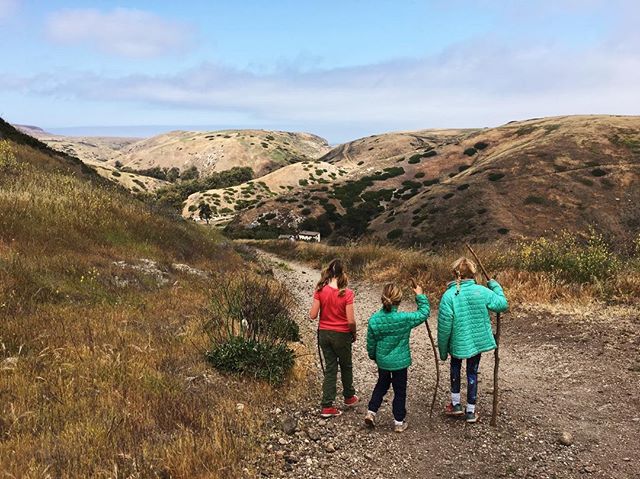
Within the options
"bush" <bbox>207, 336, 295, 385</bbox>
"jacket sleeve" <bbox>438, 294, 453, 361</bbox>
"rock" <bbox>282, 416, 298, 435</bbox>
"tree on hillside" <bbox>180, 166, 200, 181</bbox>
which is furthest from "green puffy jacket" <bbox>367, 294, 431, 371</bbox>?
"tree on hillside" <bbox>180, 166, 200, 181</bbox>

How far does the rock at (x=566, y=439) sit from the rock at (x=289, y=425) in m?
3.21

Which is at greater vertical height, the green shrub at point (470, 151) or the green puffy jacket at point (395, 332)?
the green shrub at point (470, 151)

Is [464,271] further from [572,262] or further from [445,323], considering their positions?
[572,262]

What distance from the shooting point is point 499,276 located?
13.1 m

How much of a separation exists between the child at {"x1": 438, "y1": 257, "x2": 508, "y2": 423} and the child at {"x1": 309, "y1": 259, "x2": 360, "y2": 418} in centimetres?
126

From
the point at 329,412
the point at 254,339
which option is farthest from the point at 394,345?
the point at 254,339

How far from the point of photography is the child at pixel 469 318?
18.7 ft

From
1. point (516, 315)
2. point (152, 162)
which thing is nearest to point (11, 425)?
point (516, 315)

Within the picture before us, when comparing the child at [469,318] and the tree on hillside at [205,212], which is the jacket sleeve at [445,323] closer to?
the child at [469,318]

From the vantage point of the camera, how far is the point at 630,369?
7.32 m

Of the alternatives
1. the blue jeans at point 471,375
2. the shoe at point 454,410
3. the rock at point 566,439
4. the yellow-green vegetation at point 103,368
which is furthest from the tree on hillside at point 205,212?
the rock at point 566,439

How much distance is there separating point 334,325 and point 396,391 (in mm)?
1186

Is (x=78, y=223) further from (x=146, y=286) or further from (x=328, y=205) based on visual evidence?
(x=328, y=205)

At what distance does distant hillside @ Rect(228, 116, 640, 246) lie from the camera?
1453 inches
